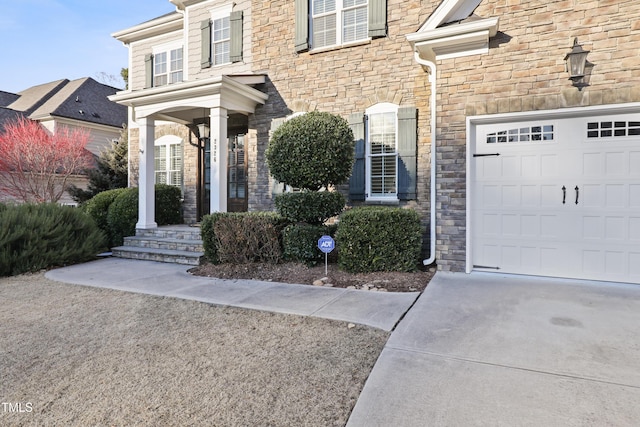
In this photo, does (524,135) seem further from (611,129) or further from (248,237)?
(248,237)

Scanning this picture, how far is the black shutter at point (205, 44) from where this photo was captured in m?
8.93

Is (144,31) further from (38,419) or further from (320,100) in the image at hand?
(38,419)

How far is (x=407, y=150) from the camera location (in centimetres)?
668

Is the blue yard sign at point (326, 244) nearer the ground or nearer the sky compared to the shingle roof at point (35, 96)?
nearer the ground

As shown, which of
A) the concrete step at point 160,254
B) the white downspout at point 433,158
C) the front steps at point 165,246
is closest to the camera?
the white downspout at point 433,158

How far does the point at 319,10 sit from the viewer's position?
7605 mm

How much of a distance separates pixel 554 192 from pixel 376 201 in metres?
2.93

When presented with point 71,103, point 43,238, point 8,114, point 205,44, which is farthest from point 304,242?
point 8,114

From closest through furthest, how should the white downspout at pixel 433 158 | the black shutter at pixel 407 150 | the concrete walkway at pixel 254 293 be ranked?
the concrete walkway at pixel 254 293 → the white downspout at pixel 433 158 → the black shutter at pixel 407 150

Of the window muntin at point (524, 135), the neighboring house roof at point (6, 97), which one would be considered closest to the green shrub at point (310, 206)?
the window muntin at point (524, 135)

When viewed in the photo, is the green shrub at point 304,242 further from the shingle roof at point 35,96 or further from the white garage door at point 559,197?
the shingle roof at point 35,96

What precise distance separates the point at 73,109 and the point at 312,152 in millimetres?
14515

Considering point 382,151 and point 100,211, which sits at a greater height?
point 382,151

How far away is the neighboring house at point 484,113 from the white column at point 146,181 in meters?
0.76
